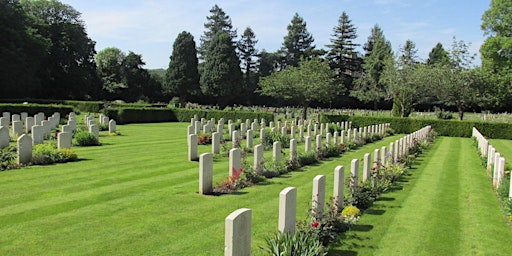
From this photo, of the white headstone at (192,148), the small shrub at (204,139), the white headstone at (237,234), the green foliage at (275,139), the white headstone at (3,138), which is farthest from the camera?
the small shrub at (204,139)

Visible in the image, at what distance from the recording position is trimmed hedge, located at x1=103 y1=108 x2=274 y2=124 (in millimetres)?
33375

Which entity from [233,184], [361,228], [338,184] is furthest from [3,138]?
[361,228]

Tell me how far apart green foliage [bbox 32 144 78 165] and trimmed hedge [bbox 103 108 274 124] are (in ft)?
67.2

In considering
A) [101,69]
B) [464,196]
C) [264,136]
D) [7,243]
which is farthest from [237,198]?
[101,69]

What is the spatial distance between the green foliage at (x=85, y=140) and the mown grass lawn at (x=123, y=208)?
4.24 m

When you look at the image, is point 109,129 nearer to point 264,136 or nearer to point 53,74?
point 264,136

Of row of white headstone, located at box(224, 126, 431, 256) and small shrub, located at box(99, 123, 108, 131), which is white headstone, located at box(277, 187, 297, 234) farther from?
small shrub, located at box(99, 123, 108, 131)

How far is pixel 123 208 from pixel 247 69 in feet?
202

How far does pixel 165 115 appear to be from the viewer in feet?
129

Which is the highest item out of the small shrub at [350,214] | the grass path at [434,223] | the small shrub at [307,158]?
the small shrub at [307,158]

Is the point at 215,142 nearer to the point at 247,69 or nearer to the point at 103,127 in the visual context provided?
the point at 103,127

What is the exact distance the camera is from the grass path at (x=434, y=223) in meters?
6.54

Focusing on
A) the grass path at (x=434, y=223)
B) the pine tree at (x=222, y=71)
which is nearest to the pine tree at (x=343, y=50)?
the pine tree at (x=222, y=71)

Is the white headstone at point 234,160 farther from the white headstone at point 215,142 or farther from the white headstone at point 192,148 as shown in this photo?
the white headstone at point 215,142
